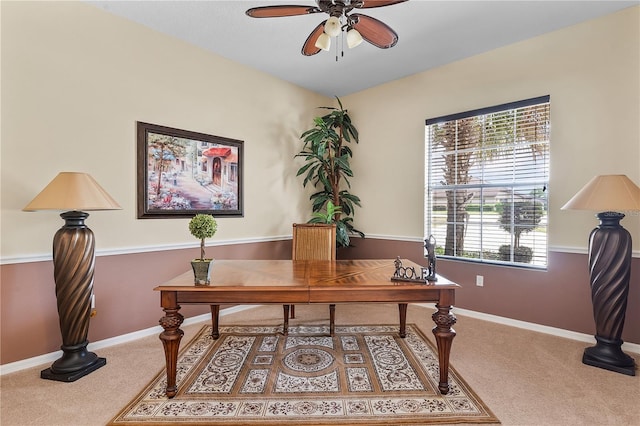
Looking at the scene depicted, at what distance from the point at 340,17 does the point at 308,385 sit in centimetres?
243

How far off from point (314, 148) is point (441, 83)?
1.71 meters

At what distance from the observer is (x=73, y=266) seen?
2.25 m

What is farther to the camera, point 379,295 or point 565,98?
point 565,98

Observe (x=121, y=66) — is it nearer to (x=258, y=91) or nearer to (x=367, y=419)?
(x=258, y=91)

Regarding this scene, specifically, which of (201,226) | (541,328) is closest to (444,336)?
(201,226)

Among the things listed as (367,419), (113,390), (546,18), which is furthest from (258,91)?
(367,419)

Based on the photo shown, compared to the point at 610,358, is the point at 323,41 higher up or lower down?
higher up

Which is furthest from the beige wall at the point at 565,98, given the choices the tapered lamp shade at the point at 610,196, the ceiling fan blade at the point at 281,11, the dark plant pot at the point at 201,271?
the dark plant pot at the point at 201,271

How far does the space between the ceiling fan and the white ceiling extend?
68cm

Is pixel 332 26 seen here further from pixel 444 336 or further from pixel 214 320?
pixel 214 320

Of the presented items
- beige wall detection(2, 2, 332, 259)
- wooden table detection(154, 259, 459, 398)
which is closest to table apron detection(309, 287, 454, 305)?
wooden table detection(154, 259, 459, 398)

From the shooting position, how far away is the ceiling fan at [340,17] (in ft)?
6.29

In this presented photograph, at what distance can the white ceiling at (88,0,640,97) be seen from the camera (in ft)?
8.69

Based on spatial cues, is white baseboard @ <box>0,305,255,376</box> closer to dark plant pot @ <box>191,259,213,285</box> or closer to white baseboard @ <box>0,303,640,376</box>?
white baseboard @ <box>0,303,640,376</box>
